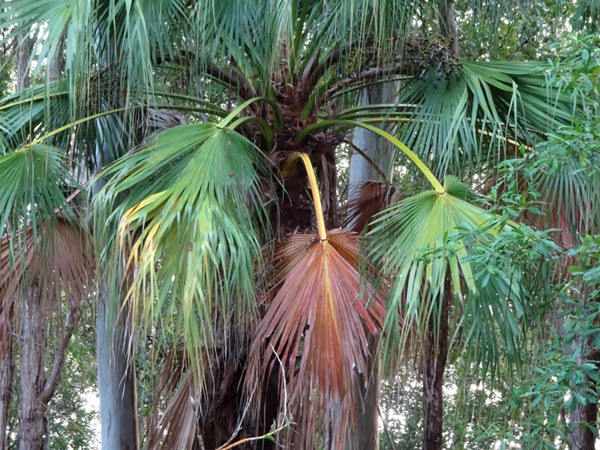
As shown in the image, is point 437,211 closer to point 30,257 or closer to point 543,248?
point 543,248

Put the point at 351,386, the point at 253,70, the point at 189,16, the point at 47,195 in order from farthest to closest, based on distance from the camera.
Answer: the point at 253,70
the point at 189,16
the point at 47,195
the point at 351,386

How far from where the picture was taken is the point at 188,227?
12.4 feet

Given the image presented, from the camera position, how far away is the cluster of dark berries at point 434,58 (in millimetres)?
4582

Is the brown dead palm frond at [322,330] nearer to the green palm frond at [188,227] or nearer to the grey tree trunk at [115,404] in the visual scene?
the green palm frond at [188,227]

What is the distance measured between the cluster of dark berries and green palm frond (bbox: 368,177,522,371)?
0.90 metres

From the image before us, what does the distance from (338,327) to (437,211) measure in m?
0.70

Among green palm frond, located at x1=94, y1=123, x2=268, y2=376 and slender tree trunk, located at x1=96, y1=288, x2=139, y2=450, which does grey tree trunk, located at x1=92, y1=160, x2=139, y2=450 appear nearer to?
slender tree trunk, located at x1=96, y1=288, x2=139, y2=450

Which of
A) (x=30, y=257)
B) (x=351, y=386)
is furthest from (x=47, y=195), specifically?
(x=351, y=386)

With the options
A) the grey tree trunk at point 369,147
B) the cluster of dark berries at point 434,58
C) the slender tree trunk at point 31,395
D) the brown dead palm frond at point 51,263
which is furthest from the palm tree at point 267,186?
the slender tree trunk at point 31,395

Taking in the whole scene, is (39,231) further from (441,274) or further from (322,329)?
(441,274)

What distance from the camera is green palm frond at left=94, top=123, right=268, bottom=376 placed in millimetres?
3643

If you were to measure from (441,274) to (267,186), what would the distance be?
1.50 metres

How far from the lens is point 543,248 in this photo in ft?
9.36

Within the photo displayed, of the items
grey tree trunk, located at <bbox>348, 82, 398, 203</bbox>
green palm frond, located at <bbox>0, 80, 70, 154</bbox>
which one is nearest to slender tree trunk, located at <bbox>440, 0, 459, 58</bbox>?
grey tree trunk, located at <bbox>348, 82, 398, 203</bbox>
